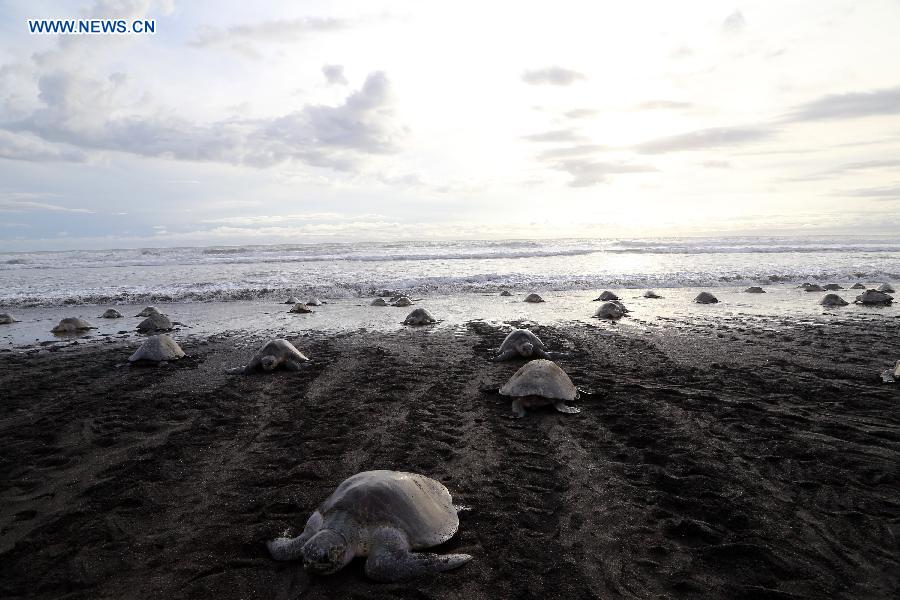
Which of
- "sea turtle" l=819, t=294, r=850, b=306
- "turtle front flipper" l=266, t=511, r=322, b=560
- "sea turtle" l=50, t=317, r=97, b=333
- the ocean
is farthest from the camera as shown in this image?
the ocean

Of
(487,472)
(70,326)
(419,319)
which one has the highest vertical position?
(419,319)

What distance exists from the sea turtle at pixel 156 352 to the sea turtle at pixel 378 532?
23.7ft

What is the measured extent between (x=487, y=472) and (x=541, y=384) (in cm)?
210

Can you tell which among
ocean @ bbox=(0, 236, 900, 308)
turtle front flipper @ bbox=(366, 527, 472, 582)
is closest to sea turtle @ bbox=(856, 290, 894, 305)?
ocean @ bbox=(0, 236, 900, 308)

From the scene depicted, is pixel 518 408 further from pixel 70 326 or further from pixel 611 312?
pixel 70 326

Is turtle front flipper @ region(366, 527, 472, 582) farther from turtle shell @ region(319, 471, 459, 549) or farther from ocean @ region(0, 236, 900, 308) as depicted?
ocean @ region(0, 236, 900, 308)

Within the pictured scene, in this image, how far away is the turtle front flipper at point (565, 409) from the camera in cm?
641

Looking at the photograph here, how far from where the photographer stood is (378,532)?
3498mm

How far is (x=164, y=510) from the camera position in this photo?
4.30 m

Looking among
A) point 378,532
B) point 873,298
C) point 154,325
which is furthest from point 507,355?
point 873,298

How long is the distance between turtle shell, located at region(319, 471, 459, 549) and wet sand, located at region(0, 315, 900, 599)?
0.18m

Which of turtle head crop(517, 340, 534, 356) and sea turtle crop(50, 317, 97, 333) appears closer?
turtle head crop(517, 340, 534, 356)

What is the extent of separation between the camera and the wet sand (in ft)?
11.0

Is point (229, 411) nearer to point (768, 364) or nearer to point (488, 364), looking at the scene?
point (488, 364)
